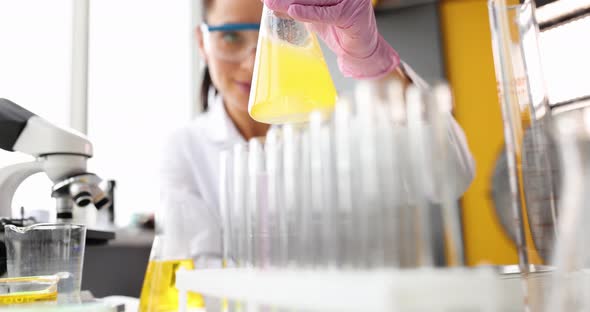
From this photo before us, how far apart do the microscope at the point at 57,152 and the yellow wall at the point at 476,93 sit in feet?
8.72

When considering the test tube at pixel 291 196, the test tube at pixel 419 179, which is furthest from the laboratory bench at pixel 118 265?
the test tube at pixel 419 179

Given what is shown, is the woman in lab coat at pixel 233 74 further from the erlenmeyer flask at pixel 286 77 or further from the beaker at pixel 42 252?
the beaker at pixel 42 252

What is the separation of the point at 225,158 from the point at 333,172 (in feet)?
0.53

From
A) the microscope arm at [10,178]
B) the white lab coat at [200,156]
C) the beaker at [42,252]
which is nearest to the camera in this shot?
the beaker at [42,252]

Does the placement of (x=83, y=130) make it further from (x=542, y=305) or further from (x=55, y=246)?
(x=542, y=305)

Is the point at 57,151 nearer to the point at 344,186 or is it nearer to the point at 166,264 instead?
the point at 166,264

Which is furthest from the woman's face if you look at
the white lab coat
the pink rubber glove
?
the pink rubber glove

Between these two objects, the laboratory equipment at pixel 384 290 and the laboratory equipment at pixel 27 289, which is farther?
the laboratory equipment at pixel 27 289

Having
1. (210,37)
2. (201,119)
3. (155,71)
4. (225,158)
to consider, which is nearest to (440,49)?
(155,71)

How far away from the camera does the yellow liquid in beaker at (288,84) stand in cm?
60

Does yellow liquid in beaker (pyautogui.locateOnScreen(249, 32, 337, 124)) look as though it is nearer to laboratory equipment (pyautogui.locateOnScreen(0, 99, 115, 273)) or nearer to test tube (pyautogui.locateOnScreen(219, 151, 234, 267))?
test tube (pyautogui.locateOnScreen(219, 151, 234, 267))

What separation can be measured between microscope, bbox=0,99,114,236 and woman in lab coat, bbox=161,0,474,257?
257 mm

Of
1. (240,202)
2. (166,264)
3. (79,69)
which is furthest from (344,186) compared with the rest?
(79,69)

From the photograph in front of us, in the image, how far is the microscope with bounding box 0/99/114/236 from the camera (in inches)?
30.6
